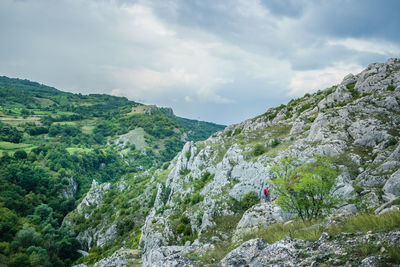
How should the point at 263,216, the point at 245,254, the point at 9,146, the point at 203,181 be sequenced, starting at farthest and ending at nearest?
the point at 9,146
the point at 203,181
the point at 263,216
the point at 245,254

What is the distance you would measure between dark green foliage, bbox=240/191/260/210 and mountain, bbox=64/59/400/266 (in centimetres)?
17

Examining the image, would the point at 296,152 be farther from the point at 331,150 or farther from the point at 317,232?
the point at 317,232

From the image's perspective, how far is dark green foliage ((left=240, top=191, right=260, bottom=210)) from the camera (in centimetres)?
3427

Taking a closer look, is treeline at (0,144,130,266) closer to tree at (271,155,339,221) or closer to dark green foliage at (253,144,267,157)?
dark green foliage at (253,144,267,157)

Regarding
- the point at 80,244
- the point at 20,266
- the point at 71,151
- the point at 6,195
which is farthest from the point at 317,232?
the point at 71,151

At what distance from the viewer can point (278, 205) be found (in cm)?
2294

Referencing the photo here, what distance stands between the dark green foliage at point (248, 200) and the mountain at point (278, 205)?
167mm

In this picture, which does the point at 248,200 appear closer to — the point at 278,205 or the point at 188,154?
the point at 278,205

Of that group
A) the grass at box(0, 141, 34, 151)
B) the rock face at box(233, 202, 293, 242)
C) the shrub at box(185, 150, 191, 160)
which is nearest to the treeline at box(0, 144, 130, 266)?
the grass at box(0, 141, 34, 151)

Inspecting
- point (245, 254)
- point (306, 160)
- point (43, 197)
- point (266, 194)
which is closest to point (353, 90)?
point (306, 160)

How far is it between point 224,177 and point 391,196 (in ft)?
88.9

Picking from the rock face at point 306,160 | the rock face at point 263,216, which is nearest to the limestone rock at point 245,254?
the rock face at point 306,160

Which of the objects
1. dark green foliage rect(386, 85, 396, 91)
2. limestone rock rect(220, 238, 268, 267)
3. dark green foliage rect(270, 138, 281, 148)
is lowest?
limestone rock rect(220, 238, 268, 267)

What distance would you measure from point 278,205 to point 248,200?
12473 millimetres
